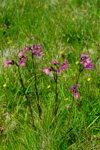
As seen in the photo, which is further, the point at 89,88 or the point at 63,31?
the point at 63,31

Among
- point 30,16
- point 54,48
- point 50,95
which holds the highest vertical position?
point 30,16

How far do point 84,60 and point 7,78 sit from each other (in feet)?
3.40

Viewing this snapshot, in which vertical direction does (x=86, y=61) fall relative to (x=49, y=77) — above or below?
above

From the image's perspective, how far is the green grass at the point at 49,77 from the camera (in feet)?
5.71

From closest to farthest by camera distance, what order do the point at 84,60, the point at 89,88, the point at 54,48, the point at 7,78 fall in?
1. the point at 84,60
2. the point at 89,88
3. the point at 7,78
4. the point at 54,48

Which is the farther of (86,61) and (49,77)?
(49,77)

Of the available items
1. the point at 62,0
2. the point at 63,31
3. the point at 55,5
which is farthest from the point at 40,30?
the point at 62,0

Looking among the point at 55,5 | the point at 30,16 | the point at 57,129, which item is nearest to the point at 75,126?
the point at 57,129

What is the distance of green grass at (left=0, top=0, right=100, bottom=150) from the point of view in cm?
174

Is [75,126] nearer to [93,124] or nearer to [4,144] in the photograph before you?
[93,124]

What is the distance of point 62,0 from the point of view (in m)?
4.17

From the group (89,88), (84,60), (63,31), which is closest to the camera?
(84,60)

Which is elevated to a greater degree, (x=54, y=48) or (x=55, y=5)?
(x=55, y=5)

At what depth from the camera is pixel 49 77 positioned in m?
2.43
